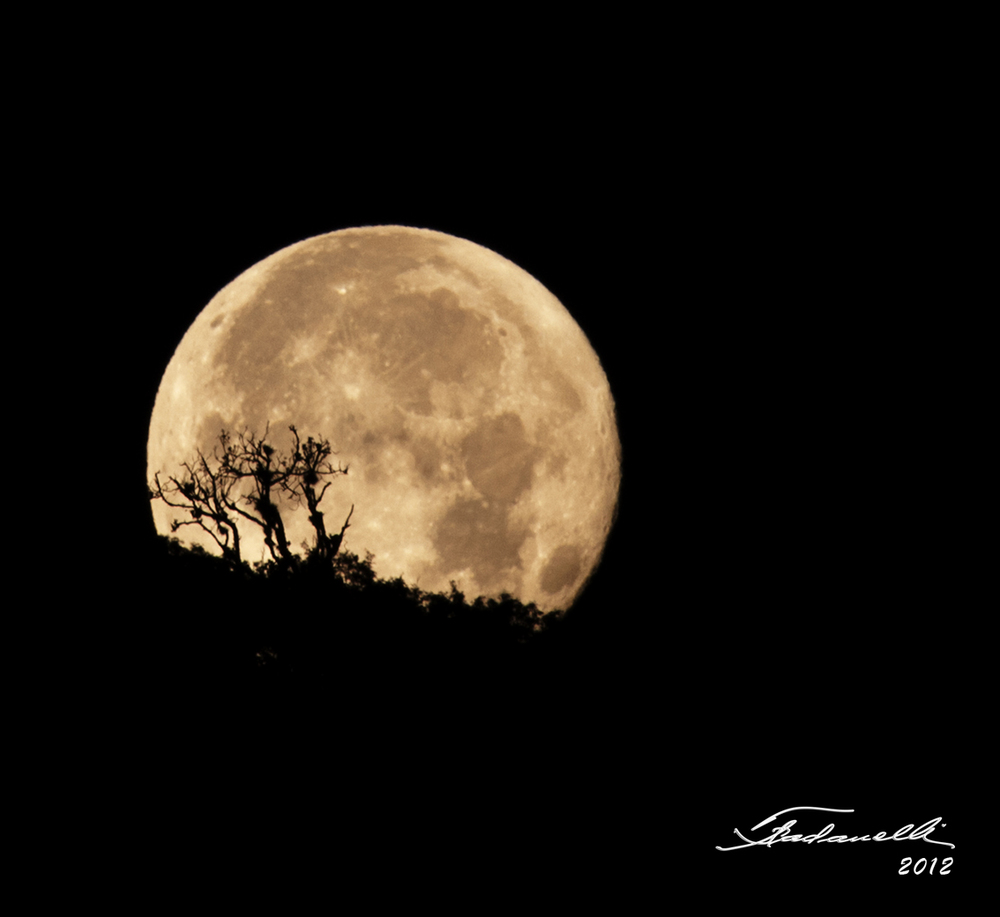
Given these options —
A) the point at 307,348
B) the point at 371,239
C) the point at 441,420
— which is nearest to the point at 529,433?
the point at 441,420

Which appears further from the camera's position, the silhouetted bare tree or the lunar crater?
the lunar crater

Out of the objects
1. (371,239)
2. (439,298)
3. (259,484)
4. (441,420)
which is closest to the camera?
(259,484)

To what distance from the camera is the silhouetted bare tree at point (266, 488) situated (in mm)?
10344

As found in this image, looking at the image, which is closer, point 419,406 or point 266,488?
point 266,488

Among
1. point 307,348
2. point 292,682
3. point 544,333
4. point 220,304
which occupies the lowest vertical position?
point 292,682

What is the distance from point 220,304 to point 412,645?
6.97 meters

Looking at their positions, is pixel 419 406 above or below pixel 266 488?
above

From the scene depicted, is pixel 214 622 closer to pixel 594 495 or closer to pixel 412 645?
pixel 412 645

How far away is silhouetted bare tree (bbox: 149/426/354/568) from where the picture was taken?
33.9ft

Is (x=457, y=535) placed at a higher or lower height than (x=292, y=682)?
higher

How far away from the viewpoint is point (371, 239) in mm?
13000

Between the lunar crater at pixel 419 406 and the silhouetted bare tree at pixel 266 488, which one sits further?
the lunar crater at pixel 419 406

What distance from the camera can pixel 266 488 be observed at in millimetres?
10273

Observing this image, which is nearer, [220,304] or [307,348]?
[307,348]
